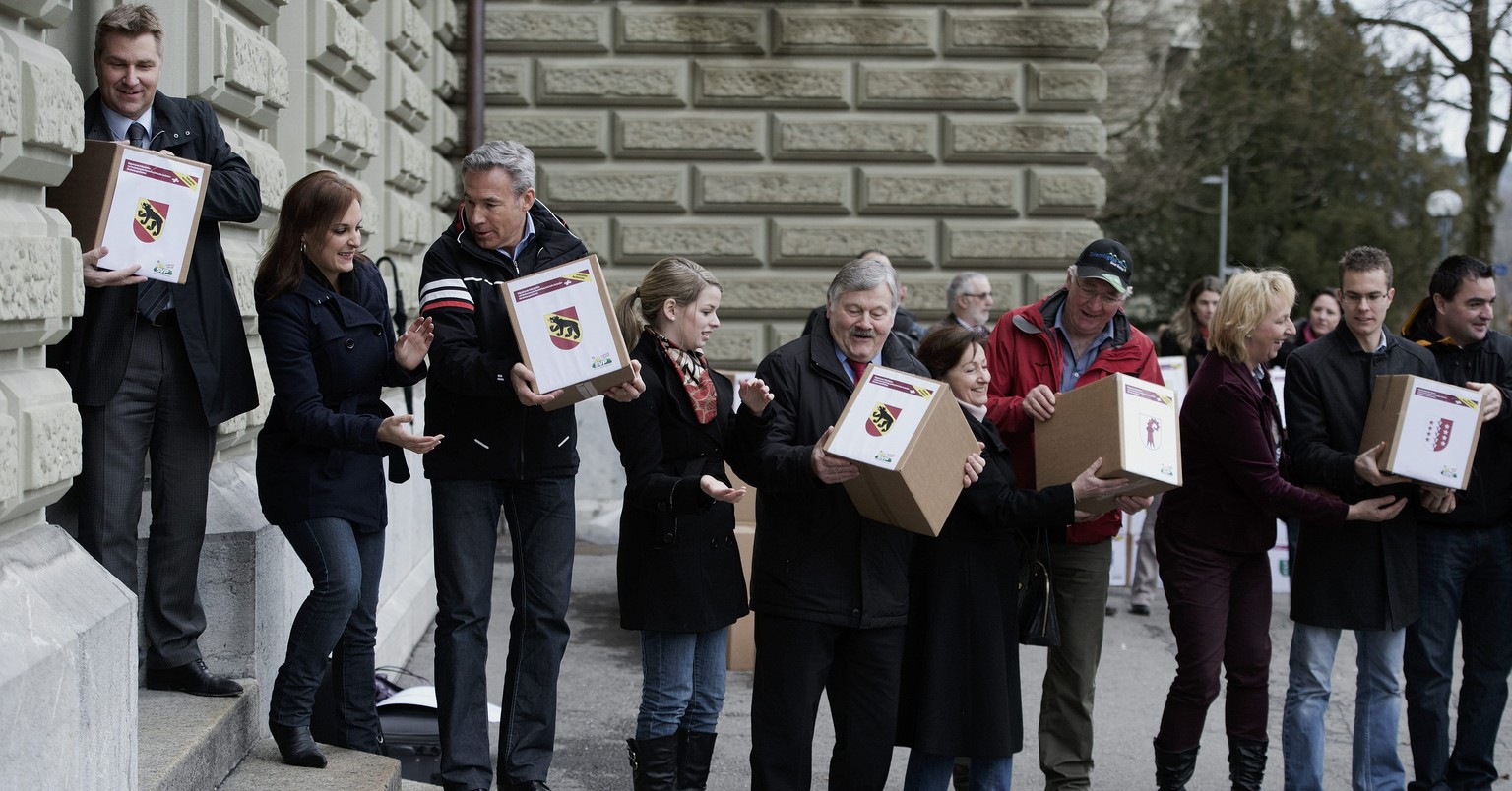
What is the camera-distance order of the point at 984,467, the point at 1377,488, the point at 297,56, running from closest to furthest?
the point at 984,467 < the point at 1377,488 < the point at 297,56

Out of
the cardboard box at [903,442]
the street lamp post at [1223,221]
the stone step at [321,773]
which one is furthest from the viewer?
the street lamp post at [1223,221]

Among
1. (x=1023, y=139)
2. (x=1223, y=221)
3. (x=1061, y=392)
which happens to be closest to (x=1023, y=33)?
(x=1023, y=139)

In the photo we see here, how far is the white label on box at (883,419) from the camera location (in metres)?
3.57

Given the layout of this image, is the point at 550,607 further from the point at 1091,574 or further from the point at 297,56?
the point at 297,56

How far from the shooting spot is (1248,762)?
471 cm

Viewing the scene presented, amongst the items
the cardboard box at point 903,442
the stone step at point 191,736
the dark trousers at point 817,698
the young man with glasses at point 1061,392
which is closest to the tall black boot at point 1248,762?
the young man with glasses at point 1061,392

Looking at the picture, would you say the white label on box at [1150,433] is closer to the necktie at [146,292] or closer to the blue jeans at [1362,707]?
the blue jeans at [1362,707]

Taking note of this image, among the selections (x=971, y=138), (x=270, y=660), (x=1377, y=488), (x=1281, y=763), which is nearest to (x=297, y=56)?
(x=270, y=660)

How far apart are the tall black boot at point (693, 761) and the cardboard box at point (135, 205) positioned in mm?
1812

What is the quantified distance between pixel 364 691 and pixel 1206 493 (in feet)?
8.19

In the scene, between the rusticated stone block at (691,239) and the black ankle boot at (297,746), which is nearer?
the black ankle boot at (297,746)

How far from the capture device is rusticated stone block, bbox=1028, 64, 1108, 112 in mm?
9508

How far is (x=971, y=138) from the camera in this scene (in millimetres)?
9500

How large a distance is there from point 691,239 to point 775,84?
108 cm
